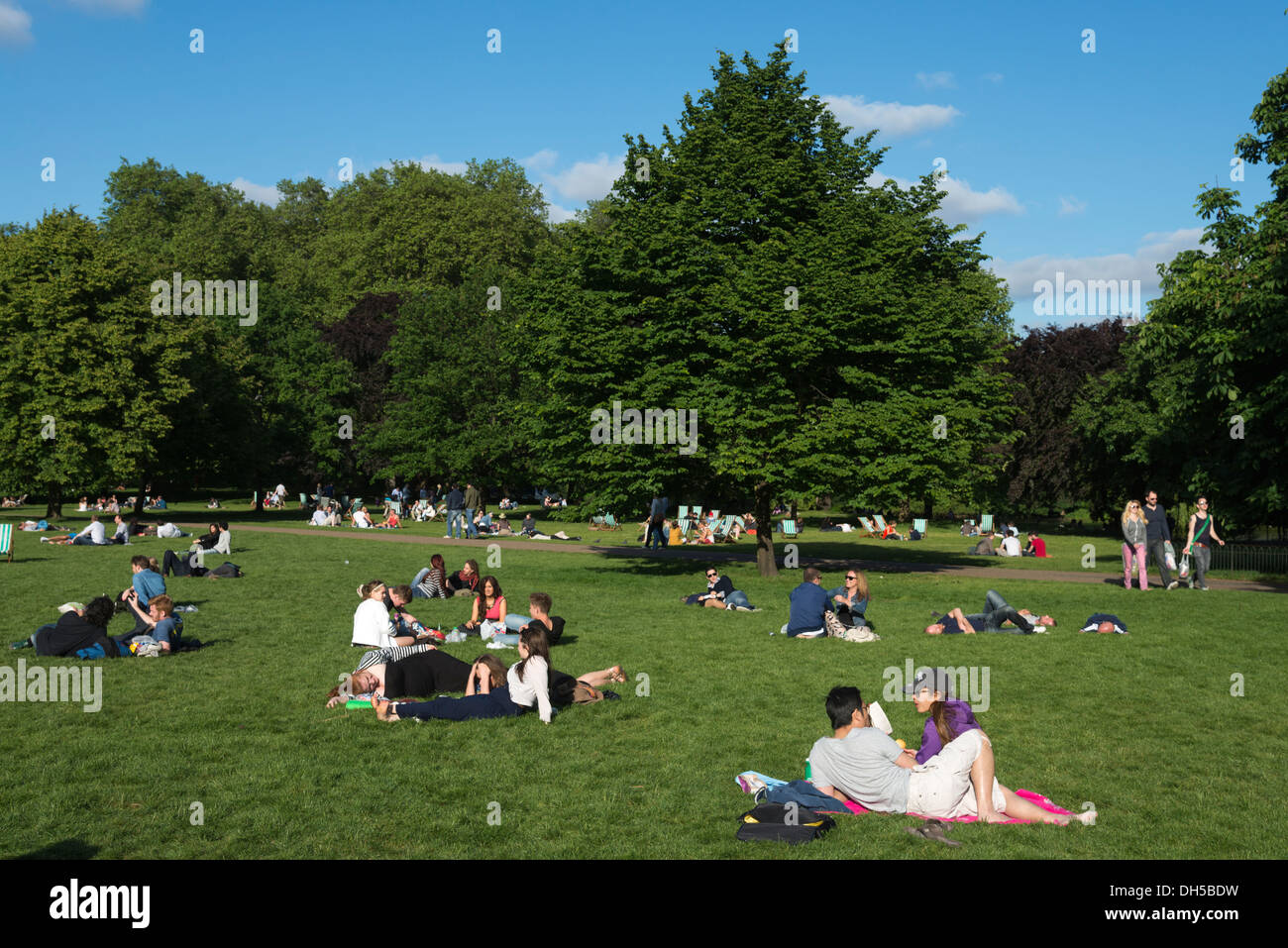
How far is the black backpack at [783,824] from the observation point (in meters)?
7.62

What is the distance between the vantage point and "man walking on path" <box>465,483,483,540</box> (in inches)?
1750

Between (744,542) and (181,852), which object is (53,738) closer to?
(181,852)

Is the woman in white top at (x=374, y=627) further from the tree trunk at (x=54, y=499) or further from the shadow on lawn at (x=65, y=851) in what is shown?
the tree trunk at (x=54, y=499)

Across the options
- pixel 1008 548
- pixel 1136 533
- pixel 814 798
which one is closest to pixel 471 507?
pixel 1008 548

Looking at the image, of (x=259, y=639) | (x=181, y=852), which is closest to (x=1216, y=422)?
(x=259, y=639)

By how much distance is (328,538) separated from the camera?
42.2m

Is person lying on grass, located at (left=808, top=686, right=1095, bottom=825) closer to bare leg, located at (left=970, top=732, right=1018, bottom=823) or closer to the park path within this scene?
bare leg, located at (left=970, top=732, right=1018, bottom=823)

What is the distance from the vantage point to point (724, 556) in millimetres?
35844

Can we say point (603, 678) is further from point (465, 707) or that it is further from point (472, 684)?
point (465, 707)

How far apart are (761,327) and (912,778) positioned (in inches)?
691

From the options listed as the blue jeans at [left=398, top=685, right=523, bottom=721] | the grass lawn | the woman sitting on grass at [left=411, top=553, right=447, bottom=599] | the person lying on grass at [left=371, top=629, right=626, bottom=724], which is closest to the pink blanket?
the grass lawn

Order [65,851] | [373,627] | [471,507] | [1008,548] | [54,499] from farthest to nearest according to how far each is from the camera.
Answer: [54,499], [471,507], [1008,548], [373,627], [65,851]

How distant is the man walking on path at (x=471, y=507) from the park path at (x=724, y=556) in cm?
135

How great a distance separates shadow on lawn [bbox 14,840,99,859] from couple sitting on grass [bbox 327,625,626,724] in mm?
4116
